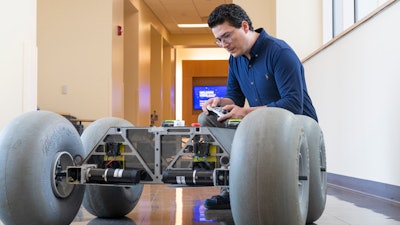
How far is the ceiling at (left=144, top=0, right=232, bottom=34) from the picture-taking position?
9164mm

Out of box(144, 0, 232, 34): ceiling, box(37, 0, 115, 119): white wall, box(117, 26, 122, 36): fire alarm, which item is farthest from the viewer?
box(144, 0, 232, 34): ceiling

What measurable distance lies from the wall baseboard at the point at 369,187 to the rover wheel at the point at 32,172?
1.81 m

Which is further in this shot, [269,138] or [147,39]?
[147,39]

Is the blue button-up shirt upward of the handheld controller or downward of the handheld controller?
upward

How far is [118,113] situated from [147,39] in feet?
8.26

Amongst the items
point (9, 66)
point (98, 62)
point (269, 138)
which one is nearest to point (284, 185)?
point (269, 138)

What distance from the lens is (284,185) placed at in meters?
1.33

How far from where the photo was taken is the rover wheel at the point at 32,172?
5.01 feet

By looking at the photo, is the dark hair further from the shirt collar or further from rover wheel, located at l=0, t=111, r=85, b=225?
rover wheel, located at l=0, t=111, r=85, b=225

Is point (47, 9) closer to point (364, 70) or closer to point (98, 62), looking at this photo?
point (98, 62)

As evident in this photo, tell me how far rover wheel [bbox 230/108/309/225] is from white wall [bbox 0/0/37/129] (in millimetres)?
2598

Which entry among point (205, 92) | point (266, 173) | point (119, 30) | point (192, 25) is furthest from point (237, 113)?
→ point (205, 92)

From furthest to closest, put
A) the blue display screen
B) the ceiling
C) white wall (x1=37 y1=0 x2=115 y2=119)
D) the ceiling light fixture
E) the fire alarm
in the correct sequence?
the blue display screen → the ceiling light fixture → the ceiling → the fire alarm → white wall (x1=37 y1=0 x2=115 y2=119)

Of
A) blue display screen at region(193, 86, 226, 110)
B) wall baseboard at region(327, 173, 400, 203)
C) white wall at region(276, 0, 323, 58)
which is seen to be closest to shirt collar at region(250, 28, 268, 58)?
wall baseboard at region(327, 173, 400, 203)
